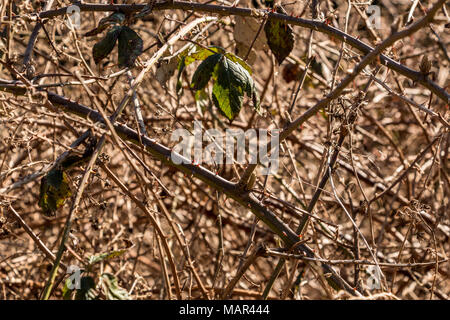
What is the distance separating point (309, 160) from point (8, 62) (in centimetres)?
216

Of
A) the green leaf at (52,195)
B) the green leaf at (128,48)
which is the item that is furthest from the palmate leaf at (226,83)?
the green leaf at (52,195)

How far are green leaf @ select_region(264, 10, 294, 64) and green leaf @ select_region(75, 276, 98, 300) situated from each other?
29.7 inches

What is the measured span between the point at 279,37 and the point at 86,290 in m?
0.82

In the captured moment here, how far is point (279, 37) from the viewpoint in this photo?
1.45m

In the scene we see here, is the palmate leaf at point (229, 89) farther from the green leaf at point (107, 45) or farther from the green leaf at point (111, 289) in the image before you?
the green leaf at point (111, 289)

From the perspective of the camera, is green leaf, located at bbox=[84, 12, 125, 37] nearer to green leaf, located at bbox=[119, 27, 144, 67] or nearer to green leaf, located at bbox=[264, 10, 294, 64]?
green leaf, located at bbox=[119, 27, 144, 67]

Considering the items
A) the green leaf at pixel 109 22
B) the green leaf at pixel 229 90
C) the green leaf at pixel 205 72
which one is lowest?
the green leaf at pixel 229 90

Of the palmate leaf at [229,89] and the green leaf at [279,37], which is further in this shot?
the green leaf at [279,37]

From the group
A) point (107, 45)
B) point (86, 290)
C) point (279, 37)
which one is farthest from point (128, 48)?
point (86, 290)

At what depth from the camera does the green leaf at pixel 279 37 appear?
1.44 metres

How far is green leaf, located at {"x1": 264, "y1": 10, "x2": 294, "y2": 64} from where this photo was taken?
1.44 metres

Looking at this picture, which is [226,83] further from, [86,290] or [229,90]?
[86,290]

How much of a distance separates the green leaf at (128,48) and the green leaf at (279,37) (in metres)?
0.35
